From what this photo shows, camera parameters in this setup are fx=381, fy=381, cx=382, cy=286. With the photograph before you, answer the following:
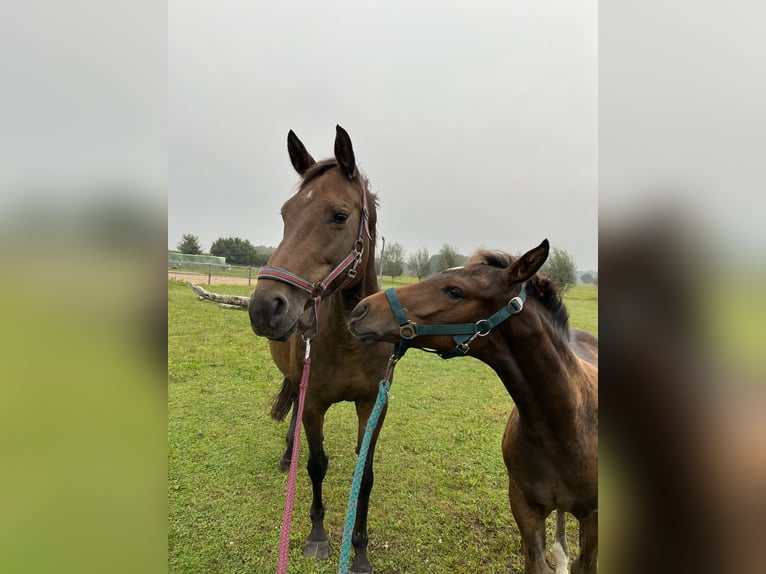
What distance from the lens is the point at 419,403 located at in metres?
7.40

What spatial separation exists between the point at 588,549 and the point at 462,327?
1.52m

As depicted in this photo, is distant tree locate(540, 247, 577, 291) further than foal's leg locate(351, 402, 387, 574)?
No

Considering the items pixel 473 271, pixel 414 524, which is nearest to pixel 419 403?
pixel 414 524

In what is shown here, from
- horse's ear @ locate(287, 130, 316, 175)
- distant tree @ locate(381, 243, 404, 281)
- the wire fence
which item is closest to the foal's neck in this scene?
horse's ear @ locate(287, 130, 316, 175)

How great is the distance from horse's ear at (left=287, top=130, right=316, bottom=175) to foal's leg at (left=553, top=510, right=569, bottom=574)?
347cm

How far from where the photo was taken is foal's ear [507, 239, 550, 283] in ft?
6.05

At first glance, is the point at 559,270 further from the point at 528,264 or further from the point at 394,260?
the point at 394,260

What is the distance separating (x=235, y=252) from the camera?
30.5 meters

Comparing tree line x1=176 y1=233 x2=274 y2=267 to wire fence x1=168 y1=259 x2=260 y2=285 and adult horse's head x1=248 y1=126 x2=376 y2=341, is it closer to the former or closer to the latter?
wire fence x1=168 y1=259 x2=260 y2=285

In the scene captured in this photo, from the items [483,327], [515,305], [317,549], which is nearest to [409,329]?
[483,327]

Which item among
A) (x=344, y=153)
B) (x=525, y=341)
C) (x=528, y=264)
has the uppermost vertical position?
(x=344, y=153)

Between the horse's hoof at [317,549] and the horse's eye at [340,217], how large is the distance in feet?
9.15
